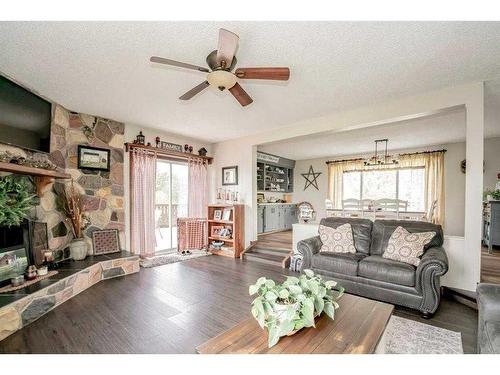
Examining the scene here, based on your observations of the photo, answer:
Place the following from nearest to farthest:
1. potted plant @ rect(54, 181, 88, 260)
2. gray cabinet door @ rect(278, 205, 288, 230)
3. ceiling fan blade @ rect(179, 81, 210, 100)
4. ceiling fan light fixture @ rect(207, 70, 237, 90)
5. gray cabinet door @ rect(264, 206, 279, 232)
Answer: ceiling fan light fixture @ rect(207, 70, 237, 90)
ceiling fan blade @ rect(179, 81, 210, 100)
potted plant @ rect(54, 181, 88, 260)
gray cabinet door @ rect(264, 206, 279, 232)
gray cabinet door @ rect(278, 205, 288, 230)

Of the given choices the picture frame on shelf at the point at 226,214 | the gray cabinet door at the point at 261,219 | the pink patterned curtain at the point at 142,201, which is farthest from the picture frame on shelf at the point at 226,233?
the gray cabinet door at the point at 261,219

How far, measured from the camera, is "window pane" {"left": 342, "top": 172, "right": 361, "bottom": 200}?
23.3ft

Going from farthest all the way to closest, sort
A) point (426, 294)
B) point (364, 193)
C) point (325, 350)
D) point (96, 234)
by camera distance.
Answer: point (364, 193) → point (96, 234) → point (426, 294) → point (325, 350)

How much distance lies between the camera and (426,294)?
236 cm

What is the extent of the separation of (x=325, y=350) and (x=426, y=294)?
1816mm

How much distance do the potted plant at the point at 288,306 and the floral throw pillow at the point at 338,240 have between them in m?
1.82

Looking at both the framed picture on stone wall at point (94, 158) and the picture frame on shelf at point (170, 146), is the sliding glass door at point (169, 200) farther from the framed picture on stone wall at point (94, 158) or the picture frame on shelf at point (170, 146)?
the framed picture on stone wall at point (94, 158)

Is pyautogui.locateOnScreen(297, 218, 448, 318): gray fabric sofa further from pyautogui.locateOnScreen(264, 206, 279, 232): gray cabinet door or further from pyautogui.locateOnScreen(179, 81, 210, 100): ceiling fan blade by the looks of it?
pyautogui.locateOnScreen(264, 206, 279, 232): gray cabinet door

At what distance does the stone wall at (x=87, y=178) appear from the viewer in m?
3.28

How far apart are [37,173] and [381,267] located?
13.7 ft

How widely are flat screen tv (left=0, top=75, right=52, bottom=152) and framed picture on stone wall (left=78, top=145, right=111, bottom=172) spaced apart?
0.55 m

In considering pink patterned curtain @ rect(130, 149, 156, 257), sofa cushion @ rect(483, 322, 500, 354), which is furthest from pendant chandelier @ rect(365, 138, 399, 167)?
pink patterned curtain @ rect(130, 149, 156, 257)
